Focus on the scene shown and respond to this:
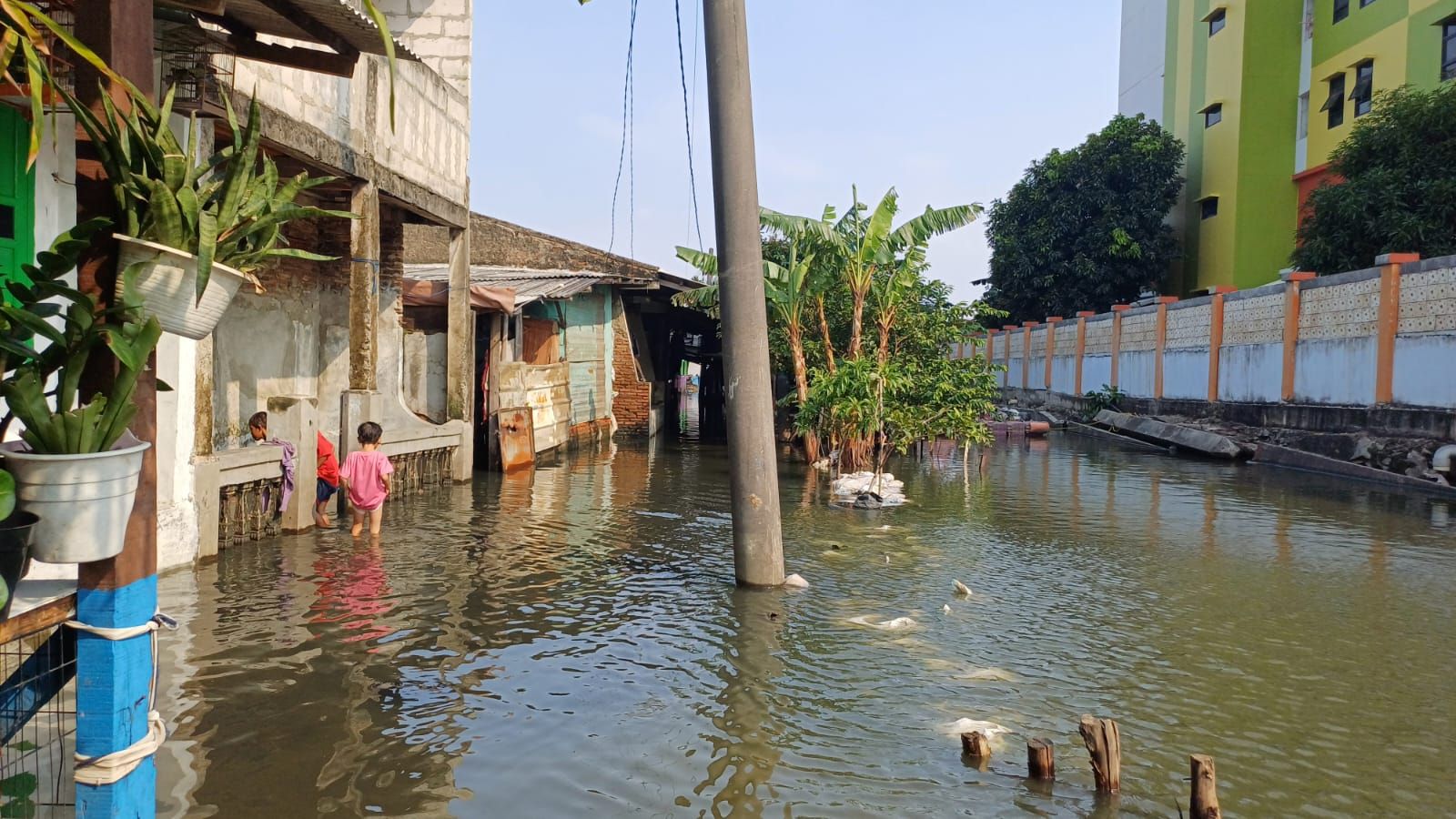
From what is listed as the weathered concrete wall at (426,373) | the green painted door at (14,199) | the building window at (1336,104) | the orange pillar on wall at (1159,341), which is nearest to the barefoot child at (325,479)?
the green painted door at (14,199)

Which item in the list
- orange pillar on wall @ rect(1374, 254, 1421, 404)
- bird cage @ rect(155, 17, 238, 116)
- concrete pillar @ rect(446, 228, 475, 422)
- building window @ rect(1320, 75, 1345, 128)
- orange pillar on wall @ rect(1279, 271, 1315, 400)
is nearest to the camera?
bird cage @ rect(155, 17, 238, 116)

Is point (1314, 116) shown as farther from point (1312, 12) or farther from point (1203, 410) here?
point (1203, 410)

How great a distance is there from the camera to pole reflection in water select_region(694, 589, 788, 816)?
4.21m

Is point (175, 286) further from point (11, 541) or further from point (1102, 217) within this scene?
point (1102, 217)

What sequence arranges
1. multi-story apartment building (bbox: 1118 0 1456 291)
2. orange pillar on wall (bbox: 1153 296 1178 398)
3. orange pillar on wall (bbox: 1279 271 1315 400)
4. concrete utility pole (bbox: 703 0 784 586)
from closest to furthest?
concrete utility pole (bbox: 703 0 784 586)
orange pillar on wall (bbox: 1279 271 1315 400)
orange pillar on wall (bbox: 1153 296 1178 398)
multi-story apartment building (bbox: 1118 0 1456 291)

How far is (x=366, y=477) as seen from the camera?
950 centimetres

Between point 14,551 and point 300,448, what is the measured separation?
7.52 metres

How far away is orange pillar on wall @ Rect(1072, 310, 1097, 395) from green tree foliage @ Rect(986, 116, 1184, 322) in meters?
3.31

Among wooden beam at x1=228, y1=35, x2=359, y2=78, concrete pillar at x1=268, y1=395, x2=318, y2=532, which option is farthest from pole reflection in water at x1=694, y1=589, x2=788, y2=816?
wooden beam at x1=228, y1=35, x2=359, y2=78

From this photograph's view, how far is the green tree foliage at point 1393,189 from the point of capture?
2220 cm

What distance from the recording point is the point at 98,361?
2807mm

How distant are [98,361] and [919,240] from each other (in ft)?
48.6

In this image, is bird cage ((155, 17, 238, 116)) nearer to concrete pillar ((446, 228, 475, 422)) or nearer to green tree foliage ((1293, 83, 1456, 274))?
concrete pillar ((446, 228, 475, 422))

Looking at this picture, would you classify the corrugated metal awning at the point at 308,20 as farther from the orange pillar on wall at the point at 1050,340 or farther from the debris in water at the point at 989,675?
the orange pillar on wall at the point at 1050,340
